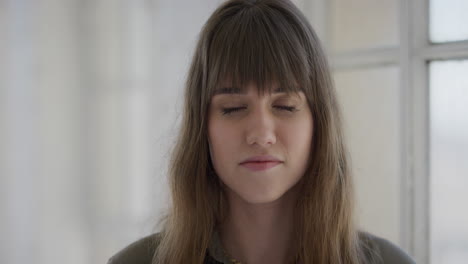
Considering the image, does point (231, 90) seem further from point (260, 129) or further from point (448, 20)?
Result: point (448, 20)

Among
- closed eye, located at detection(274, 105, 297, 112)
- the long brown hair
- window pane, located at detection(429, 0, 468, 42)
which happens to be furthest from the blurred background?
closed eye, located at detection(274, 105, 297, 112)

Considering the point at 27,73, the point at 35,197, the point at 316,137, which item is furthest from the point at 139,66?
the point at 316,137

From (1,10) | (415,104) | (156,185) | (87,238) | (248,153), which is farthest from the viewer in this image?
(156,185)

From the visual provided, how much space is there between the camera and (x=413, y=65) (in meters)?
1.70

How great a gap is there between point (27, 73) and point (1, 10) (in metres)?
0.25

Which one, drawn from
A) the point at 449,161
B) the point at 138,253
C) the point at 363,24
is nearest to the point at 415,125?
the point at 449,161

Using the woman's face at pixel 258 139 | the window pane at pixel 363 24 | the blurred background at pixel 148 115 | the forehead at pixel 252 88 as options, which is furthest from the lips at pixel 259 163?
the window pane at pixel 363 24

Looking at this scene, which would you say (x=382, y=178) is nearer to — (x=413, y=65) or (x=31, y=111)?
(x=413, y=65)

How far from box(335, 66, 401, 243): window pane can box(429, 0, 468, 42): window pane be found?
19 centimetres

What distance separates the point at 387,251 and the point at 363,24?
1.07 meters

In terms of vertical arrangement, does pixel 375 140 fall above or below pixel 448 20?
below

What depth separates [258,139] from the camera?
0.90 meters

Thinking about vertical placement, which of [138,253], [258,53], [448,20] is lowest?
[138,253]

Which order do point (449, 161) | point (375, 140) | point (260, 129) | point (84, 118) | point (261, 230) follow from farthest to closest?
1. point (84, 118)
2. point (375, 140)
3. point (449, 161)
4. point (261, 230)
5. point (260, 129)
